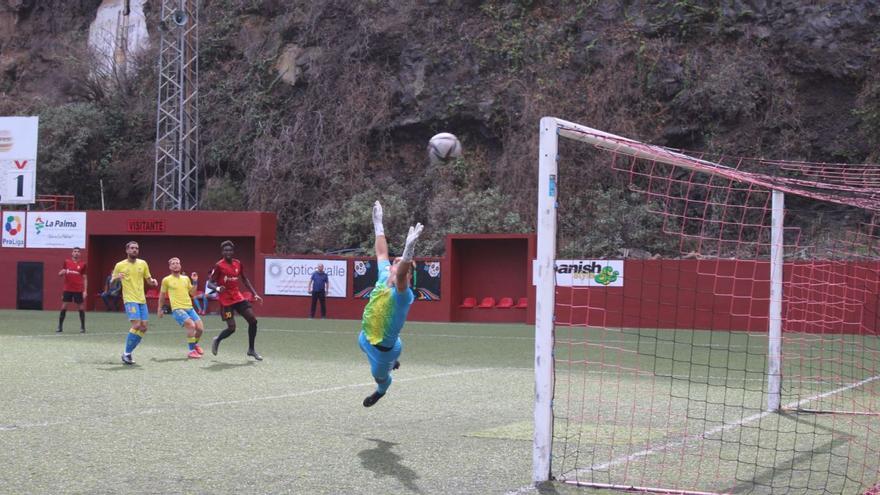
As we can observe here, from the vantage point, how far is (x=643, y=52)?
37.0m

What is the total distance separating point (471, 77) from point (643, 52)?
6.70m

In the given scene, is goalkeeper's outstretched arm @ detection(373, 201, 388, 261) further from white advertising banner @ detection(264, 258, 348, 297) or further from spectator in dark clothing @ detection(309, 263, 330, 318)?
white advertising banner @ detection(264, 258, 348, 297)

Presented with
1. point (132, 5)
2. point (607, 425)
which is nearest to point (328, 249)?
point (132, 5)

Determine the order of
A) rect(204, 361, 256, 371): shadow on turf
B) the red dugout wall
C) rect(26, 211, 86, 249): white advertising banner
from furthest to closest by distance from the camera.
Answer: rect(26, 211, 86, 249): white advertising banner < the red dugout wall < rect(204, 361, 256, 371): shadow on turf

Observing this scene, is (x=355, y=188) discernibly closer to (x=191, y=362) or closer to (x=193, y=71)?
(x=193, y=71)

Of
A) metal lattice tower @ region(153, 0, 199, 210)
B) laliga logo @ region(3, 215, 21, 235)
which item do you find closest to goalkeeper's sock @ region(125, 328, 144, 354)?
laliga logo @ region(3, 215, 21, 235)

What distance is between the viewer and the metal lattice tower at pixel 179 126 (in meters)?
37.4

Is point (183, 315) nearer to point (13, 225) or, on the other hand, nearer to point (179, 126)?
point (13, 225)

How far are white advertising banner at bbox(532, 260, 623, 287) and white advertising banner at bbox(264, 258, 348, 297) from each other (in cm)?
682

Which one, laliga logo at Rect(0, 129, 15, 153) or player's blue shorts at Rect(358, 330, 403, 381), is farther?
laliga logo at Rect(0, 129, 15, 153)

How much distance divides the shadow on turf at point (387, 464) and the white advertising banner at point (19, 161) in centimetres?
2983

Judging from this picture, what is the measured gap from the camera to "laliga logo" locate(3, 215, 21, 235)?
114ft

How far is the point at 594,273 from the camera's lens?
28578 millimetres

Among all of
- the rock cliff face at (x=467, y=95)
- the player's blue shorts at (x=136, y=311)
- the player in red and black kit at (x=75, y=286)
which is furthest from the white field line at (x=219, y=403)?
the rock cliff face at (x=467, y=95)
